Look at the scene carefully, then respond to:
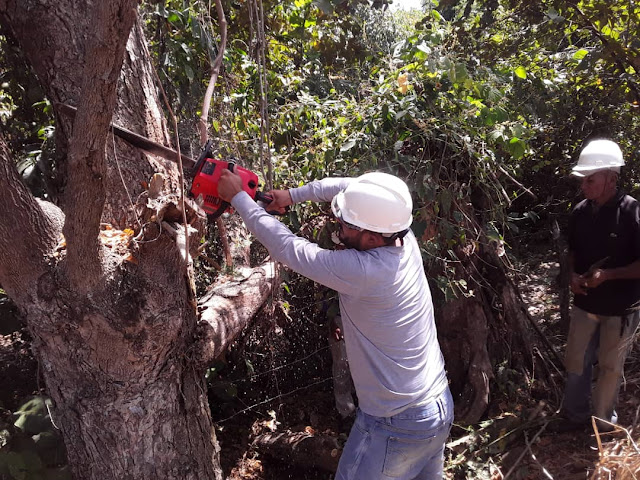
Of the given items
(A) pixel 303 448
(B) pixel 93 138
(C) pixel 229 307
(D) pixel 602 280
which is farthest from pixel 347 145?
(A) pixel 303 448

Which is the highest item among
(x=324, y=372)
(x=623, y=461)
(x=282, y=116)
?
(x=282, y=116)

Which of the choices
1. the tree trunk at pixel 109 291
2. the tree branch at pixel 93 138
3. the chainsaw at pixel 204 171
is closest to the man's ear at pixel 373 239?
the chainsaw at pixel 204 171

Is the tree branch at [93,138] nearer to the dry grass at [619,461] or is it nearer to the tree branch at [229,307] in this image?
the tree branch at [229,307]

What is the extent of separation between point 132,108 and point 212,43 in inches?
61.9

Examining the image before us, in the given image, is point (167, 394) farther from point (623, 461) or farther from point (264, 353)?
point (623, 461)

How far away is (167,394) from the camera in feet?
7.10

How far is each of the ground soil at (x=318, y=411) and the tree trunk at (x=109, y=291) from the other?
1.28 meters

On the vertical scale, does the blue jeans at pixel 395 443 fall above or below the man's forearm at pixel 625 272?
below

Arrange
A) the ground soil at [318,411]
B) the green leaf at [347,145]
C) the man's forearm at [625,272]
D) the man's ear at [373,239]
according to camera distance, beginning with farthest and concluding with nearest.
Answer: the ground soil at [318,411]
the green leaf at [347,145]
the man's forearm at [625,272]
the man's ear at [373,239]

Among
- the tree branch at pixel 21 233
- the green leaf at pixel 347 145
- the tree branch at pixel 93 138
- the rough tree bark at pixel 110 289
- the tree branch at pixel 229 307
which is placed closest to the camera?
the tree branch at pixel 93 138

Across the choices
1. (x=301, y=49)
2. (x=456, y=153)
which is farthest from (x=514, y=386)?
(x=301, y=49)

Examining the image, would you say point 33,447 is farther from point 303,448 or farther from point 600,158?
point 600,158

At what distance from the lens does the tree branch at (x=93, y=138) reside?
137cm

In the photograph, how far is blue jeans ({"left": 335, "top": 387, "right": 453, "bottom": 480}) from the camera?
2107 mm
